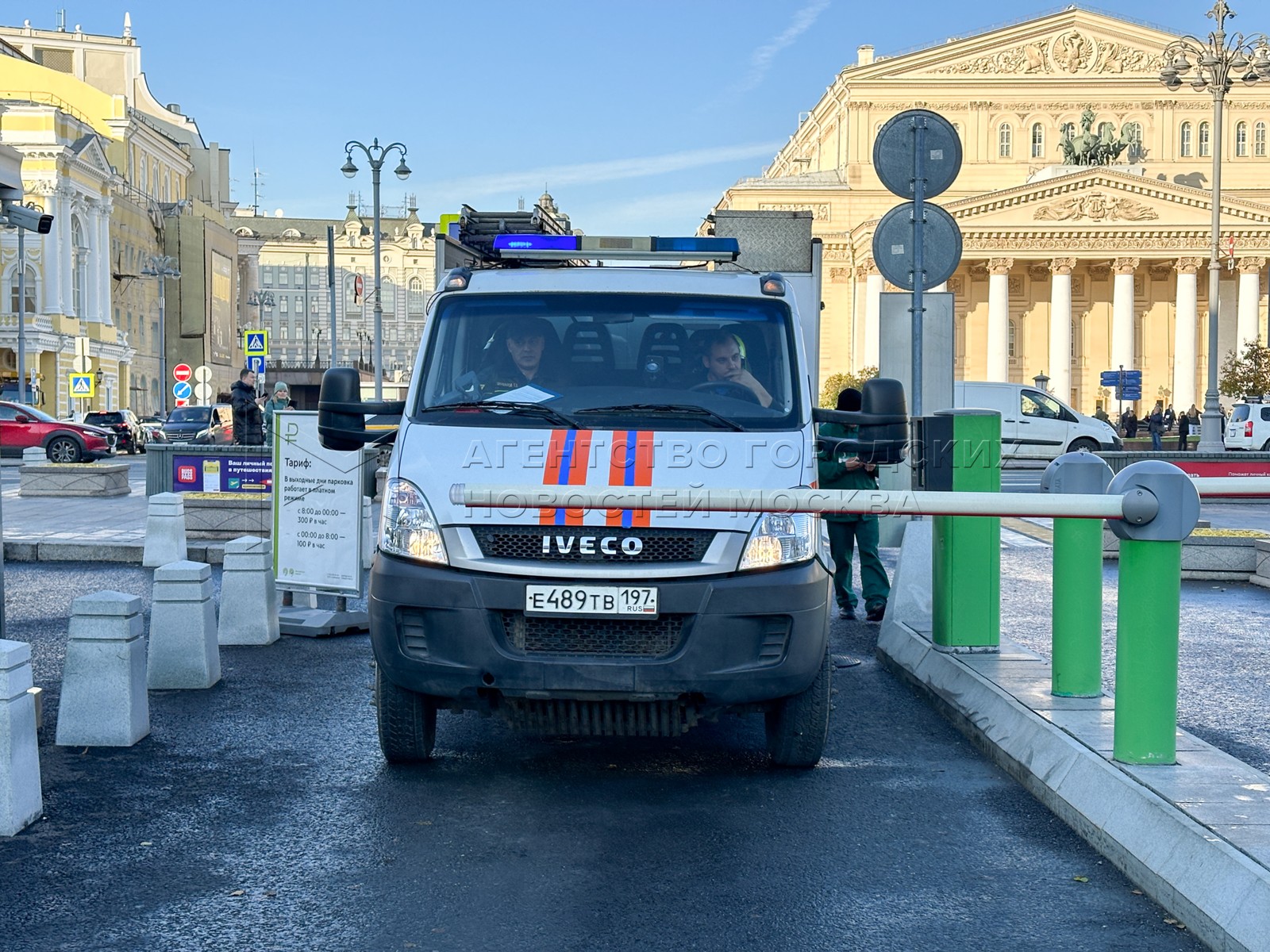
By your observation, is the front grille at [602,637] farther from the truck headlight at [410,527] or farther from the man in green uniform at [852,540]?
the man in green uniform at [852,540]

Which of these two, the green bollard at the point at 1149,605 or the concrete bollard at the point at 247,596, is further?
the concrete bollard at the point at 247,596

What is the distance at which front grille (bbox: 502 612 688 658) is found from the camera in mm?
5844

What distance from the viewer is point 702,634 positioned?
5.79 meters

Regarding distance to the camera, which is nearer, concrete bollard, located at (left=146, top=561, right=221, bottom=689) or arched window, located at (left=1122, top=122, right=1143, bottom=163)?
concrete bollard, located at (left=146, top=561, right=221, bottom=689)

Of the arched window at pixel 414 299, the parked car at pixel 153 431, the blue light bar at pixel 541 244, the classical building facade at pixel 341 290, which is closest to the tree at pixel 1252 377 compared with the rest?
the parked car at pixel 153 431

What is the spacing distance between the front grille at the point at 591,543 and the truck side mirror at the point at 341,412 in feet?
3.77

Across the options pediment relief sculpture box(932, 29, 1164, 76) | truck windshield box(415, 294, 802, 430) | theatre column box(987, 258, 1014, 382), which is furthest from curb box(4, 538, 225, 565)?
pediment relief sculpture box(932, 29, 1164, 76)

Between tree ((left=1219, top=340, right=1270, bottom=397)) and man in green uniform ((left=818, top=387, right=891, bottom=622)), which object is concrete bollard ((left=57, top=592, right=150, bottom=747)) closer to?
man in green uniform ((left=818, top=387, right=891, bottom=622))

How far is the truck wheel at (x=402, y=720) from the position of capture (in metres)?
6.26

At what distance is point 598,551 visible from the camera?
5.81 m

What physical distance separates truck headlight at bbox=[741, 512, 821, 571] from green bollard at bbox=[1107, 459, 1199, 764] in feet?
3.87

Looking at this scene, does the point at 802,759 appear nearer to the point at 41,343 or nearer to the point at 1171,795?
the point at 1171,795

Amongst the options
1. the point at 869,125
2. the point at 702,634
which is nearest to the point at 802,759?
the point at 702,634

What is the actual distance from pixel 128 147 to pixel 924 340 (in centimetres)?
7529
